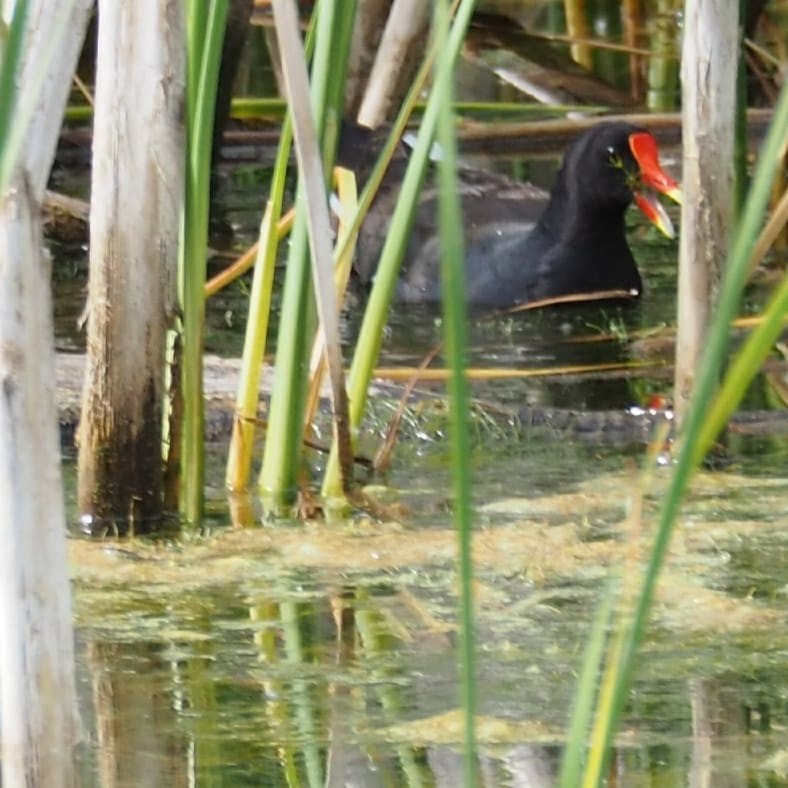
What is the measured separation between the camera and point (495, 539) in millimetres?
3088

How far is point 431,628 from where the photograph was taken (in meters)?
2.69

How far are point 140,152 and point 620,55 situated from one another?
6176mm

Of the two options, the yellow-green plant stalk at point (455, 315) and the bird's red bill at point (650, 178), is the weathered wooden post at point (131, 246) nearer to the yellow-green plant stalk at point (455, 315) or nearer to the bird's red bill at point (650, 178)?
the yellow-green plant stalk at point (455, 315)

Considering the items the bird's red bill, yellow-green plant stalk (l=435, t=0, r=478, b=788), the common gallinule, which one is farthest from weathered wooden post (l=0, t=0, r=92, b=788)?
the bird's red bill

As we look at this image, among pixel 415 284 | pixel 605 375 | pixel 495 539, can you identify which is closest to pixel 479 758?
pixel 495 539

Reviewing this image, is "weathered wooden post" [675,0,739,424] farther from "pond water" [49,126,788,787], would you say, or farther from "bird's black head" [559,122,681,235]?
"bird's black head" [559,122,681,235]

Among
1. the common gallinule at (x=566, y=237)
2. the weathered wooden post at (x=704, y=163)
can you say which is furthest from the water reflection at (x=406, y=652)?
the common gallinule at (x=566, y=237)

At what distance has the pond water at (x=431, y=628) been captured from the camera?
2.22m

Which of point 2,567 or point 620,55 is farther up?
point 620,55

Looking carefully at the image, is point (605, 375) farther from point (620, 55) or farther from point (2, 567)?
point (620, 55)

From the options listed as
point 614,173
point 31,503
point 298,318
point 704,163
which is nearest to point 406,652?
point 298,318

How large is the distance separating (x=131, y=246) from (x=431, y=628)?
679 mm

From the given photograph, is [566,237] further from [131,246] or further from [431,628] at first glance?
[431,628]

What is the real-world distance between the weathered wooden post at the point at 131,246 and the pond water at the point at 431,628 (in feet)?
0.41
